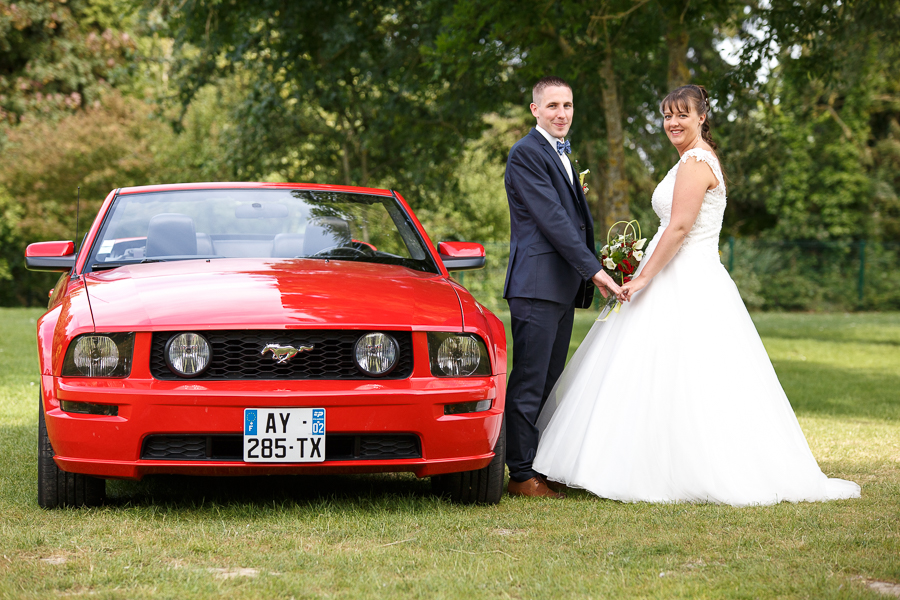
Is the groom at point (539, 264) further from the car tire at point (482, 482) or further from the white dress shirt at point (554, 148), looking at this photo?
the car tire at point (482, 482)

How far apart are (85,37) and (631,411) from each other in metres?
27.3

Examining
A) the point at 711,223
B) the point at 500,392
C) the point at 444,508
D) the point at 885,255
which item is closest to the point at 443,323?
the point at 500,392

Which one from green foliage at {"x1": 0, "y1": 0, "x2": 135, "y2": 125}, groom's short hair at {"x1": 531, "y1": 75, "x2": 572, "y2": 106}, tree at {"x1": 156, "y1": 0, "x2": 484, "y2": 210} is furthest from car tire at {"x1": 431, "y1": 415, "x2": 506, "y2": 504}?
green foliage at {"x1": 0, "y1": 0, "x2": 135, "y2": 125}

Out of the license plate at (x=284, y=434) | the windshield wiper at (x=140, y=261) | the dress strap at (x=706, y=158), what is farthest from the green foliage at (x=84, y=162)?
the license plate at (x=284, y=434)

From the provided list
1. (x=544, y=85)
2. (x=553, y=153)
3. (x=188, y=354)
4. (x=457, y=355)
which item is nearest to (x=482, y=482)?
(x=457, y=355)

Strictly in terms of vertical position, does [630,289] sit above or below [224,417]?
above

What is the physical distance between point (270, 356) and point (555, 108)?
74.5 inches

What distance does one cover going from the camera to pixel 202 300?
3.78 meters

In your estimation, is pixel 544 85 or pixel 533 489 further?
pixel 544 85

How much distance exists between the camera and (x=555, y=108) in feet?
15.0

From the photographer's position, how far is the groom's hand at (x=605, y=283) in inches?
177

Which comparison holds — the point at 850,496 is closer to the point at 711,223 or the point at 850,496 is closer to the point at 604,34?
the point at 711,223

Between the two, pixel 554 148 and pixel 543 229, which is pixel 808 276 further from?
pixel 543 229

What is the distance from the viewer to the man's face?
15.0ft
